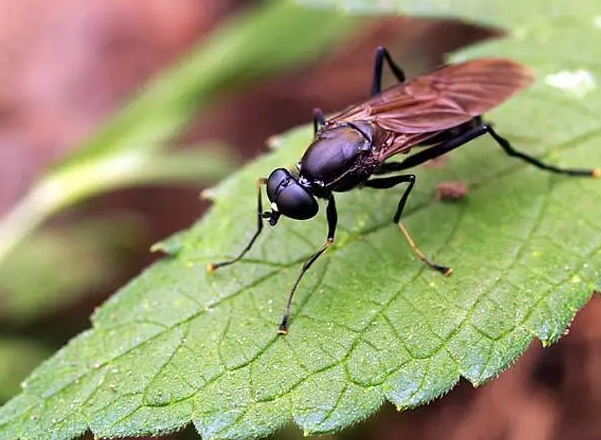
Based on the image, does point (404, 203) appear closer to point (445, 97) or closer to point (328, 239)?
point (328, 239)

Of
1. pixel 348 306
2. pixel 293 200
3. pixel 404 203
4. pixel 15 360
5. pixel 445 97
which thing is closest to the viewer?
pixel 348 306

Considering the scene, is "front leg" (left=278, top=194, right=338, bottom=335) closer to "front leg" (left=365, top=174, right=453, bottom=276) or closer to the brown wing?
"front leg" (left=365, top=174, right=453, bottom=276)

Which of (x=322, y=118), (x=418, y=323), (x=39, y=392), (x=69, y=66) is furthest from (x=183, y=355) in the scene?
(x=69, y=66)

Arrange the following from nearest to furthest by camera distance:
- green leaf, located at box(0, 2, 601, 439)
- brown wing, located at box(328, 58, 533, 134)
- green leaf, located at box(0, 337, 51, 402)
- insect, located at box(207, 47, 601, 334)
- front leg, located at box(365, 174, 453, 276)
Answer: green leaf, located at box(0, 2, 601, 439)
front leg, located at box(365, 174, 453, 276)
insect, located at box(207, 47, 601, 334)
brown wing, located at box(328, 58, 533, 134)
green leaf, located at box(0, 337, 51, 402)

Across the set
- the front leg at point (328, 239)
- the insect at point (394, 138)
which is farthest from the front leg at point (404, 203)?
the front leg at point (328, 239)

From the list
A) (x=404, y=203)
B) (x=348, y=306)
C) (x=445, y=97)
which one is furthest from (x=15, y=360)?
(x=445, y=97)

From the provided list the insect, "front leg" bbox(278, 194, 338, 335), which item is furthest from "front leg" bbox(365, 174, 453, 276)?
"front leg" bbox(278, 194, 338, 335)

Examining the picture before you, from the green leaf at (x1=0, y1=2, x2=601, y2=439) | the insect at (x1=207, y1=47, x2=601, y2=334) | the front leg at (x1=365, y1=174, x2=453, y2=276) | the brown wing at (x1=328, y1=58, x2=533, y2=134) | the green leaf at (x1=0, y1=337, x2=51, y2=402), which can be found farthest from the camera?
the green leaf at (x1=0, y1=337, x2=51, y2=402)
